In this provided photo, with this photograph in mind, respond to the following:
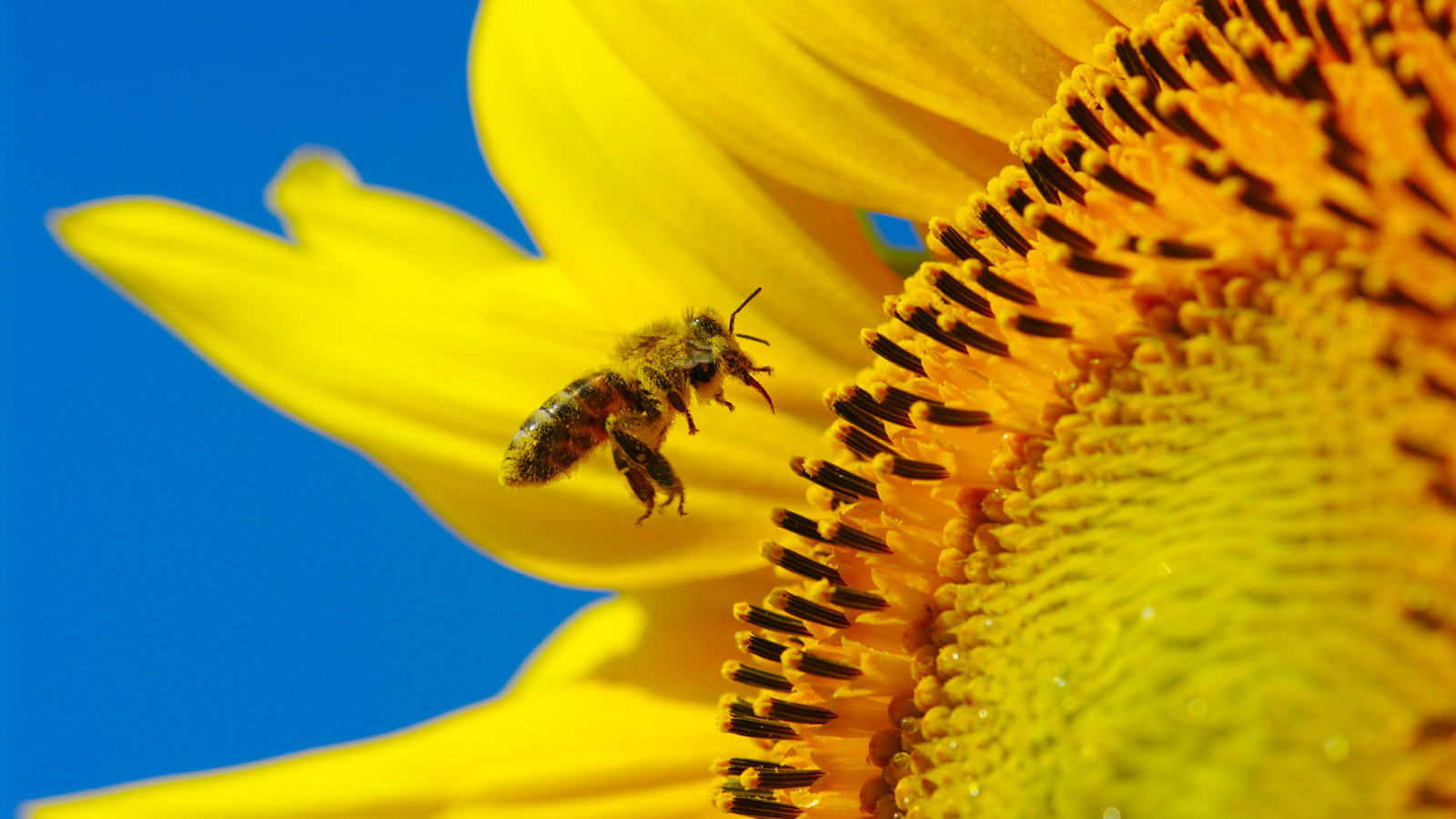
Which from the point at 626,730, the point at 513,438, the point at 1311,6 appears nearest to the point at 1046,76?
the point at 1311,6

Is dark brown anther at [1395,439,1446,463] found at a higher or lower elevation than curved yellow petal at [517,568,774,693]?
lower

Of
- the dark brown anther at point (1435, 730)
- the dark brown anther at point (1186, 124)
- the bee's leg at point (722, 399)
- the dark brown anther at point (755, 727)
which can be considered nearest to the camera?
the dark brown anther at point (1435, 730)

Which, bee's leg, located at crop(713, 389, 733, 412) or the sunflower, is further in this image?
bee's leg, located at crop(713, 389, 733, 412)

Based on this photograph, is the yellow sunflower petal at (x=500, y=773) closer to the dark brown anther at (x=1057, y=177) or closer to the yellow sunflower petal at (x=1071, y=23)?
the dark brown anther at (x=1057, y=177)

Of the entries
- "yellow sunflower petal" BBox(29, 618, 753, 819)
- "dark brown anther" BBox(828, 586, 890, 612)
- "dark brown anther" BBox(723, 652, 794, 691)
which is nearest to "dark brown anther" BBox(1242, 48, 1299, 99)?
"dark brown anther" BBox(828, 586, 890, 612)

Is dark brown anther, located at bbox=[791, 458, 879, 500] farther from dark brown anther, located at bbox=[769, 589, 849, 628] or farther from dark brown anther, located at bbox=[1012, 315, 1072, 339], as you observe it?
dark brown anther, located at bbox=[1012, 315, 1072, 339]

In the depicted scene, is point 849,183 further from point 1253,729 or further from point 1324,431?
point 1253,729

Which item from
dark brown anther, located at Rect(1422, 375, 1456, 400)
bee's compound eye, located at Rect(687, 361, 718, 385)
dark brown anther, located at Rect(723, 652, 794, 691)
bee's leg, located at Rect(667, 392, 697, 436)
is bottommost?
dark brown anther, located at Rect(1422, 375, 1456, 400)

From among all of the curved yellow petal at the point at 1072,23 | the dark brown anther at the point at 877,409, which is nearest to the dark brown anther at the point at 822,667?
the dark brown anther at the point at 877,409

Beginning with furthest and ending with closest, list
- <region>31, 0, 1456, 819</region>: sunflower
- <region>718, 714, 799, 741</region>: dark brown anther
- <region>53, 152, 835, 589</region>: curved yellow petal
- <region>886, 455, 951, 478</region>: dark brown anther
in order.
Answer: <region>53, 152, 835, 589</region>: curved yellow petal
<region>718, 714, 799, 741</region>: dark brown anther
<region>886, 455, 951, 478</region>: dark brown anther
<region>31, 0, 1456, 819</region>: sunflower
